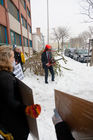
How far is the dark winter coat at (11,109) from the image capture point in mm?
917

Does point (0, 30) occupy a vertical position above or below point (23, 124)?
above

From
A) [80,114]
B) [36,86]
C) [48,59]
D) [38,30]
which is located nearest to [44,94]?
[36,86]

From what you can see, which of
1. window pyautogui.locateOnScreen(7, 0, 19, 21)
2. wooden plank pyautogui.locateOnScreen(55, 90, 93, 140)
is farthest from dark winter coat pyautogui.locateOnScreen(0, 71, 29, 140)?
window pyautogui.locateOnScreen(7, 0, 19, 21)

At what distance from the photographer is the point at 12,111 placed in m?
1.03

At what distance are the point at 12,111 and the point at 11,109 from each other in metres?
0.07

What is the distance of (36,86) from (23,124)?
2.97 metres

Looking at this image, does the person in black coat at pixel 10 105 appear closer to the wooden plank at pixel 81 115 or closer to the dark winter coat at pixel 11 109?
the dark winter coat at pixel 11 109

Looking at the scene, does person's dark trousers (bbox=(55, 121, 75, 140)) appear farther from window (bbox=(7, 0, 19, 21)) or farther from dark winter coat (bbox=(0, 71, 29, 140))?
window (bbox=(7, 0, 19, 21))

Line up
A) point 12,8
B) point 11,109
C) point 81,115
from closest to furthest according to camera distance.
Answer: point 81,115 < point 11,109 < point 12,8

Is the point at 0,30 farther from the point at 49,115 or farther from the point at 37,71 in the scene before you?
the point at 49,115

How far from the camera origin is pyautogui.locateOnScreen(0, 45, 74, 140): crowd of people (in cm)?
90

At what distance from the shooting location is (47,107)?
2695 millimetres

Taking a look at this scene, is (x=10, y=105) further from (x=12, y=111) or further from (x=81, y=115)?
(x=81, y=115)

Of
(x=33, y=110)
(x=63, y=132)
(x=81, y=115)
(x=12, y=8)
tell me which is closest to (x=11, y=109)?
A: (x=33, y=110)
